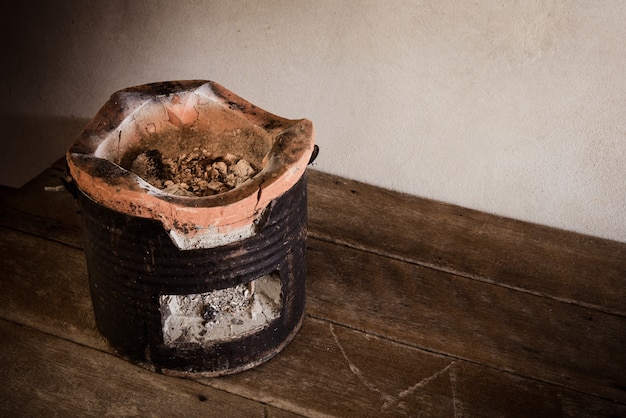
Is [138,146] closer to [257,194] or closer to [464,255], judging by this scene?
[257,194]

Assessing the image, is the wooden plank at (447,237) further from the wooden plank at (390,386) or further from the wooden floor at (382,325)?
the wooden plank at (390,386)

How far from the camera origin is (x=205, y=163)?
177cm

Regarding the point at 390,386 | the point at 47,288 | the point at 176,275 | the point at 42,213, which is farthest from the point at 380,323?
the point at 42,213

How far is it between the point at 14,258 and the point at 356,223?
3.51 ft

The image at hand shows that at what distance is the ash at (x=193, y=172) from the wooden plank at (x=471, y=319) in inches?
20.6

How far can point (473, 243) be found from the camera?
7.53 feet

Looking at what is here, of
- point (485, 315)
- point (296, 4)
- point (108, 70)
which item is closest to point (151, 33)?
point (108, 70)

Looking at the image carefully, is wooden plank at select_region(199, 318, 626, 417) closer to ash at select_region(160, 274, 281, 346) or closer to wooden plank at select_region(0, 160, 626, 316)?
ash at select_region(160, 274, 281, 346)

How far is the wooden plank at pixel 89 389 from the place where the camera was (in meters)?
1.70

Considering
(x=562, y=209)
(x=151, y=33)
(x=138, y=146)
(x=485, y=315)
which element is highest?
(x=151, y=33)

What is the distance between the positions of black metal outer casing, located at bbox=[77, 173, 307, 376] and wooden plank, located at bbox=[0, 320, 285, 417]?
2.0 inches

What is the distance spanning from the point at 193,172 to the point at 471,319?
90cm

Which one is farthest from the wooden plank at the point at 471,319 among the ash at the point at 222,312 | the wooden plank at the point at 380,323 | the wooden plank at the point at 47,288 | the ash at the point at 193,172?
the wooden plank at the point at 47,288

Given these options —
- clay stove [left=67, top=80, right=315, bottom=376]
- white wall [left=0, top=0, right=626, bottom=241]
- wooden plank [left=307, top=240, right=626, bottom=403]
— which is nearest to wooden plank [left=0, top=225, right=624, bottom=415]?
wooden plank [left=307, top=240, right=626, bottom=403]
